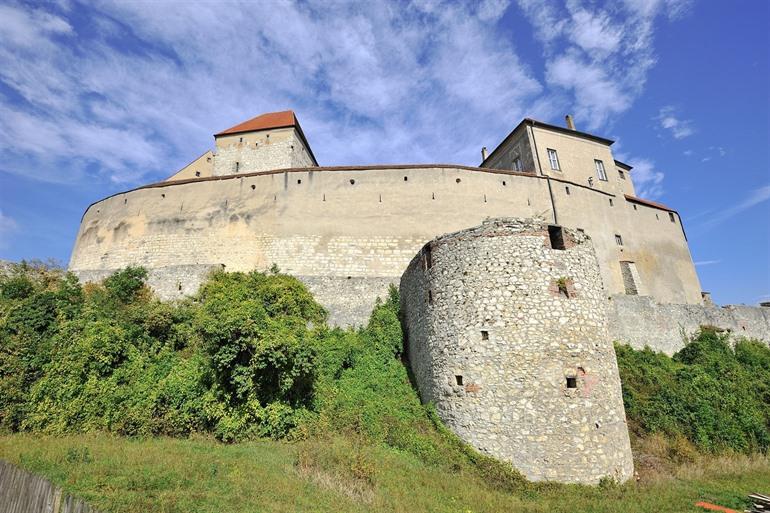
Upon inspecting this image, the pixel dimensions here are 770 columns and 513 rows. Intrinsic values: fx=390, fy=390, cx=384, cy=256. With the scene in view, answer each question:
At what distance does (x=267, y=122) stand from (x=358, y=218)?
49.1 ft

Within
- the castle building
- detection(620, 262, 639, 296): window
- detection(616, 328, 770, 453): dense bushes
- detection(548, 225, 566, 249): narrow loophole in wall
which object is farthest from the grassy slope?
detection(620, 262, 639, 296): window

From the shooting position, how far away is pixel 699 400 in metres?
12.6

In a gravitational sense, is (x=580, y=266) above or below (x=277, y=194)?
below

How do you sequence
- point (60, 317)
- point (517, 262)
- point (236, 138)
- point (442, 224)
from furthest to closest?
point (236, 138)
point (442, 224)
point (60, 317)
point (517, 262)

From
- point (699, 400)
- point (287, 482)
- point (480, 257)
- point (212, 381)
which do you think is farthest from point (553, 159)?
point (287, 482)

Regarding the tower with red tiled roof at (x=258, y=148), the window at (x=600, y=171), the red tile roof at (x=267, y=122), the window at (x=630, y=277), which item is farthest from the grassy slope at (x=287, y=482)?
the red tile roof at (x=267, y=122)

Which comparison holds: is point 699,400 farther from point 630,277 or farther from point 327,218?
point 327,218

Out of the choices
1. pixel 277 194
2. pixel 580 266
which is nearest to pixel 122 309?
pixel 277 194

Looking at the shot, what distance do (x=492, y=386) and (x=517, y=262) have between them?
3046mm

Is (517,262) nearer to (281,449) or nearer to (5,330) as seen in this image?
(281,449)

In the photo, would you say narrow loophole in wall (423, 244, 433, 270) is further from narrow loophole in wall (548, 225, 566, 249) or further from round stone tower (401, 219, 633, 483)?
narrow loophole in wall (548, 225, 566, 249)

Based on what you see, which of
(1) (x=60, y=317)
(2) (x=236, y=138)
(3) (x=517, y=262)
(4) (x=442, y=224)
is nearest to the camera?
A: (3) (x=517, y=262)

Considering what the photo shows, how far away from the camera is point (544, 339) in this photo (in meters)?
9.02

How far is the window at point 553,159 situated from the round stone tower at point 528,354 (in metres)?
17.0
